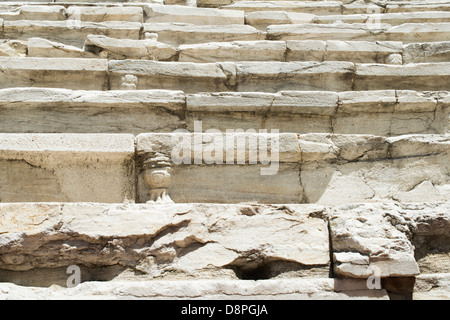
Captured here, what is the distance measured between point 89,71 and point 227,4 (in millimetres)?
2938

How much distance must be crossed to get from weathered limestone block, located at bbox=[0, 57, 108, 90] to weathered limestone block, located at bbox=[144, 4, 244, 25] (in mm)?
1662

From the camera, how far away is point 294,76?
17.4 ft

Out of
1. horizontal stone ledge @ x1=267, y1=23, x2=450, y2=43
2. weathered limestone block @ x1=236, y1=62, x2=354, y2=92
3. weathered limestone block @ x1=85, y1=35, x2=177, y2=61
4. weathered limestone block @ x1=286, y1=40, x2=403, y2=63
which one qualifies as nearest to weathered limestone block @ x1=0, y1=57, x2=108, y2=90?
weathered limestone block @ x1=85, y1=35, x2=177, y2=61

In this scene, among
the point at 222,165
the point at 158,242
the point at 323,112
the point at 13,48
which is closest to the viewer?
the point at 158,242

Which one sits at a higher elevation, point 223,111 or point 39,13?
point 39,13

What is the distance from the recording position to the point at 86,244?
10.8ft

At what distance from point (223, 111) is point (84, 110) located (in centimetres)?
112

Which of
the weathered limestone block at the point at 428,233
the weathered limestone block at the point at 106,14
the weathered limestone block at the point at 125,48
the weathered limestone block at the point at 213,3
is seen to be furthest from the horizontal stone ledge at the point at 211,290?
the weathered limestone block at the point at 213,3

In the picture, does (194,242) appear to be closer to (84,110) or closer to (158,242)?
(158,242)

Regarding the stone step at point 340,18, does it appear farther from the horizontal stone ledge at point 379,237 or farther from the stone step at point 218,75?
the horizontal stone ledge at point 379,237

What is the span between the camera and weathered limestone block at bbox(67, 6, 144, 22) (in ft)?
21.8

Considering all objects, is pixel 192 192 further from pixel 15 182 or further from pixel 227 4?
pixel 227 4

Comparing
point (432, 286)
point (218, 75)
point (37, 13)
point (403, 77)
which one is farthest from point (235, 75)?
point (37, 13)
